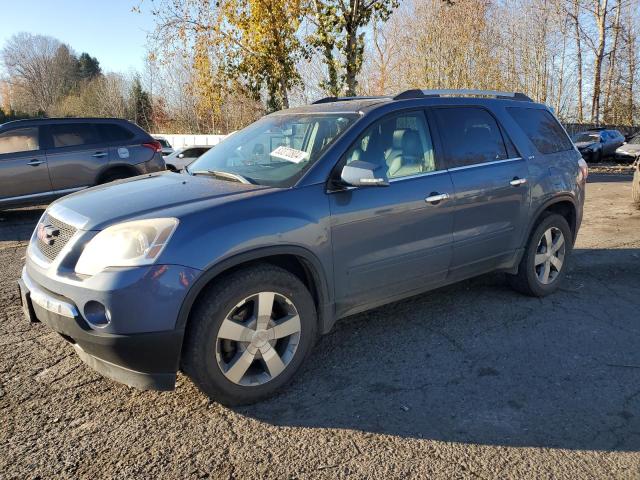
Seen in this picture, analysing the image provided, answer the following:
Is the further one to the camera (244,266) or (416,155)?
(416,155)

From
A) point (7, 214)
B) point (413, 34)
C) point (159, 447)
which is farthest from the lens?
point (413, 34)

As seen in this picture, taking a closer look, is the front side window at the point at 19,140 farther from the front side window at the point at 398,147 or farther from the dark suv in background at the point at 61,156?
the front side window at the point at 398,147

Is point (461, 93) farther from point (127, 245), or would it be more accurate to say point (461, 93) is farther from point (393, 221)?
point (127, 245)

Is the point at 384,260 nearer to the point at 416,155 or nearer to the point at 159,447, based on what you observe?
the point at 416,155

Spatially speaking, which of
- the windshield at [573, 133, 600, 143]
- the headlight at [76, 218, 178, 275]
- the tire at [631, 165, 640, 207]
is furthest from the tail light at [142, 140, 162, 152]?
the windshield at [573, 133, 600, 143]

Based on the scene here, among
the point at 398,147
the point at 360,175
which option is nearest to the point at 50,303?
the point at 360,175

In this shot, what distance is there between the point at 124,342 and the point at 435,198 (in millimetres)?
2330

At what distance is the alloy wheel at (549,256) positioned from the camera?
16.0ft

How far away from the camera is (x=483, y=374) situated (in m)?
3.46

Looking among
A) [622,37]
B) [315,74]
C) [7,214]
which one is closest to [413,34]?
[315,74]

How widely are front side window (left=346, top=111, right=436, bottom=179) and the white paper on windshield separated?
0.33 m

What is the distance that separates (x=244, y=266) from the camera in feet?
9.89

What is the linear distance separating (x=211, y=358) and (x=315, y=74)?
2834cm

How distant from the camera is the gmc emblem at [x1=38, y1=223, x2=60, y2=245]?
10.2 ft
